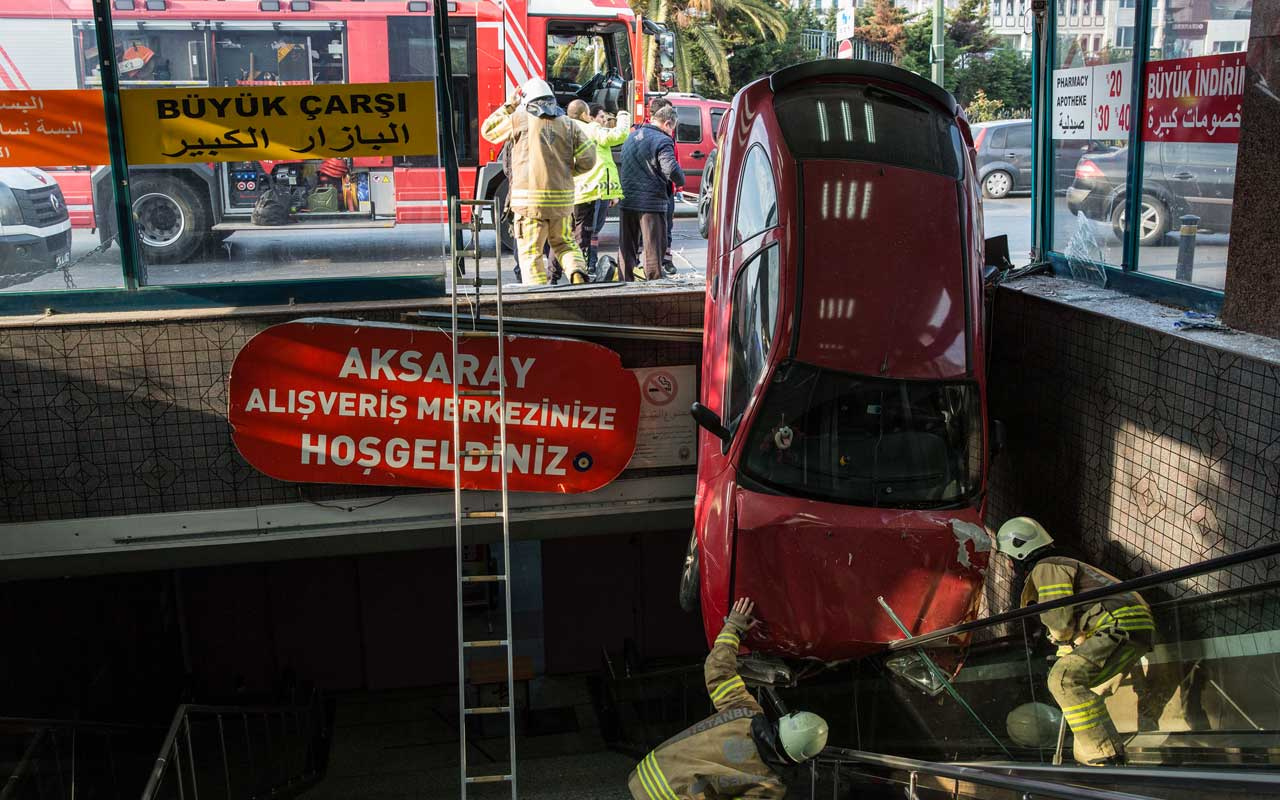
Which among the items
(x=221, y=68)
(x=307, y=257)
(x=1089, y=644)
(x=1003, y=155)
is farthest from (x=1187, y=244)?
(x=221, y=68)

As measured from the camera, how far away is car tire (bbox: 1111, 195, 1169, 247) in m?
8.12

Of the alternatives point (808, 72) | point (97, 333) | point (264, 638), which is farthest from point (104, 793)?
point (808, 72)

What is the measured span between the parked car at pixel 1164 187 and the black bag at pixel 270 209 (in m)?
6.31

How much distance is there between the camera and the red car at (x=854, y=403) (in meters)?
6.99

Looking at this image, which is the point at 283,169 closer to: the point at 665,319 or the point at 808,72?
the point at 665,319

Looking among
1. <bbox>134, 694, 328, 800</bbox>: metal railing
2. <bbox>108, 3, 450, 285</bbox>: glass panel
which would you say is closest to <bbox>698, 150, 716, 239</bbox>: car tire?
<bbox>108, 3, 450, 285</bbox>: glass panel

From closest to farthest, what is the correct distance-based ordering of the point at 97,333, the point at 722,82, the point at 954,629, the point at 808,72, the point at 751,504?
the point at 954,629, the point at 751,504, the point at 808,72, the point at 97,333, the point at 722,82

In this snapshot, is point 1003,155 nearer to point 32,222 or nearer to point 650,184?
point 650,184

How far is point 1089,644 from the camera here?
5.89m

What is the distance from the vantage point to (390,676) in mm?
14562

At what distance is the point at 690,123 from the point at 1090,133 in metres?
11.8

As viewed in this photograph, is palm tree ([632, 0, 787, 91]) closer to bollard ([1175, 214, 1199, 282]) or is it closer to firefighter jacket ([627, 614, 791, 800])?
bollard ([1175, 214, 1199, 282])

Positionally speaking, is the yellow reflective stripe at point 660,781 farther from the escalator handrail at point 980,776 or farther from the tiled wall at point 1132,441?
the tiled wall at point 1132,441

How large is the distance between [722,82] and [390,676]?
19984 millimetres
